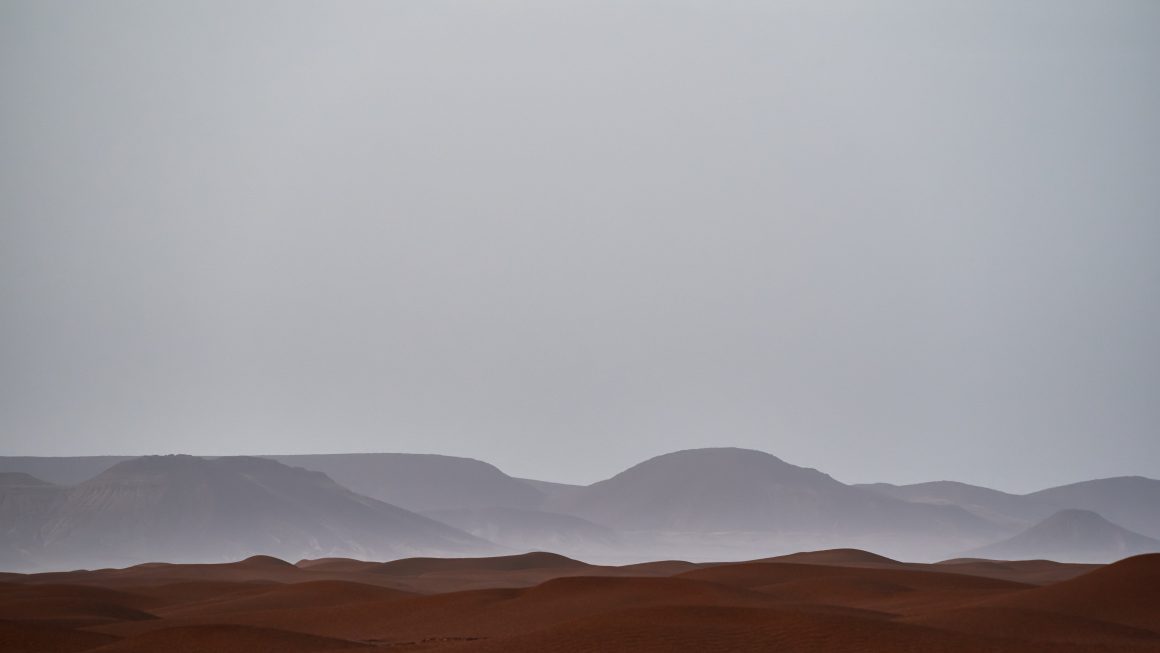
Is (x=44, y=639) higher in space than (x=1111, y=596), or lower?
lower

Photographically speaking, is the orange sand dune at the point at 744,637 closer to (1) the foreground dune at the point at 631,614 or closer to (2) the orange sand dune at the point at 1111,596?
(1) the foreground dune at the point at 631,614

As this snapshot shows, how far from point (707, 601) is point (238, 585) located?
25.0m

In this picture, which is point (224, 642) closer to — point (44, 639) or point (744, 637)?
point (44, 639)

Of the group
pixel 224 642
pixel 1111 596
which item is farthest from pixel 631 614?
pixel 1111 596

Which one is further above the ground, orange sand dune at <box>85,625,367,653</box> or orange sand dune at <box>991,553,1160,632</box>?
orange sand dune at <box>991,553,1160,632</box>

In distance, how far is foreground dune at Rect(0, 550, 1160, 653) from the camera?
2967 cm

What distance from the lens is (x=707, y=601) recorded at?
37219mm

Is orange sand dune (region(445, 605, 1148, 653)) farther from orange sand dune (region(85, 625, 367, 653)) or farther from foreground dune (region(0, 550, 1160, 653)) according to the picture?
orange sand dune (region(85, 625, 367, 653))

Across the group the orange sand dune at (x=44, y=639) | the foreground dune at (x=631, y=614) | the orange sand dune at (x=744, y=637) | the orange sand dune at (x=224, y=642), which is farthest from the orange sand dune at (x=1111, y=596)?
the orange sand dune at (x=44, y=639)

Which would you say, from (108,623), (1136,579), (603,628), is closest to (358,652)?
(603,628)

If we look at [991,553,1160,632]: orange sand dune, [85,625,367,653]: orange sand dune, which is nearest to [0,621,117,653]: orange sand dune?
[85,625,367,653]: orange sand dune

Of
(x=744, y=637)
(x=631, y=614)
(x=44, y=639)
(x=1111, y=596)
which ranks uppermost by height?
(x=1111, y=596)

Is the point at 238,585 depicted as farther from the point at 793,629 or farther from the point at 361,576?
the point at 793,629

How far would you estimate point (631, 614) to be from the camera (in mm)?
31797
